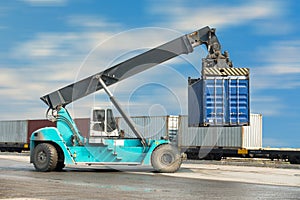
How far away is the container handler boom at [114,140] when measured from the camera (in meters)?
21.3

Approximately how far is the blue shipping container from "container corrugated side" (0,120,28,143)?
96.2ft

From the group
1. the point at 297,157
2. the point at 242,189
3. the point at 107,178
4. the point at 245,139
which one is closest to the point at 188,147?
the point at 245,139

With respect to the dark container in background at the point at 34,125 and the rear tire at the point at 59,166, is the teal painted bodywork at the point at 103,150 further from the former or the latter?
the dark container in background at the point at 34,125

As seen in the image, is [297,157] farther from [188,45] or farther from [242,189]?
[242,189]

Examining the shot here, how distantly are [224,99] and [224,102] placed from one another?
13 cm

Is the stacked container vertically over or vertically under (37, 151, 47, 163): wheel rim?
over

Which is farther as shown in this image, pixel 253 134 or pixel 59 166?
pixel 253 134

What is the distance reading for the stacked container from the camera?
72.0 feet

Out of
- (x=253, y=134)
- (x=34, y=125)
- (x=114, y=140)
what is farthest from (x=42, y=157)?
(x=34, y=125)

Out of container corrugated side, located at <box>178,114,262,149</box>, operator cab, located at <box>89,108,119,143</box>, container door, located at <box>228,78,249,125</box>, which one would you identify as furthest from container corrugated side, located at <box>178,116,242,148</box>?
operator cab, located at <box>89,108,119,143</box>

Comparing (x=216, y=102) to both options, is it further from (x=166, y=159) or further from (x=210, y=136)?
(x=210, y=136)

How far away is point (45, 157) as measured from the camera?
842 inches

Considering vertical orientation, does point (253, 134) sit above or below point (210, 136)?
above

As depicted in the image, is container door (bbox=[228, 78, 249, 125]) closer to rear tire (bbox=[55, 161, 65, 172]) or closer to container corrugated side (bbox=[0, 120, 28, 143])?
rear tire (bbox=[55, 161, 65, 172])
